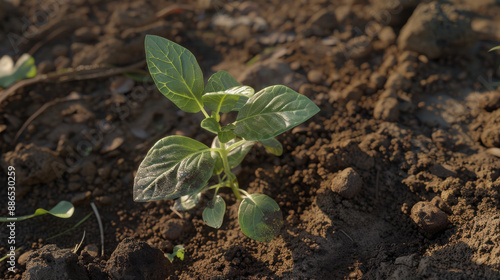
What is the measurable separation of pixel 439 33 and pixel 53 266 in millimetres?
2867

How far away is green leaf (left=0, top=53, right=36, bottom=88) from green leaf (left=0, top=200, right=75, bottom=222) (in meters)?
1.14

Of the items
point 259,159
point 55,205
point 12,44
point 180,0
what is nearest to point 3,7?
point 12,44

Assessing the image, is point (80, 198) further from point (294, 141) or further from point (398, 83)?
point (398, 83)

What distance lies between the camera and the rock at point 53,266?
1.73 m

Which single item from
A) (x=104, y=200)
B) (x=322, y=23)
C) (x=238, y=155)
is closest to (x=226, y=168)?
(x=238, y=155)

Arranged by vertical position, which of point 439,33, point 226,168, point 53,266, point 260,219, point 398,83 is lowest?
point 53,266

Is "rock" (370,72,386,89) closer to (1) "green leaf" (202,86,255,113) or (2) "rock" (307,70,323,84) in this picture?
(2) "rock" (307,70,323,84)

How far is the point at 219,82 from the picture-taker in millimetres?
1908

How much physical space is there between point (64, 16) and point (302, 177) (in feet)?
8.73

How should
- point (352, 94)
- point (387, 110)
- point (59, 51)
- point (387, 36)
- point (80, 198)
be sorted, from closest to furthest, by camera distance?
point (80, 198) → point (387, 110) → point (352, 94) → point (387, 36) → point (59, 51)

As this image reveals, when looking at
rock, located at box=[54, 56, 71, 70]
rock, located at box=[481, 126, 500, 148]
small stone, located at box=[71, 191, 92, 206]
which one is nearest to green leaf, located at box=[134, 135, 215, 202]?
small stone, located at box=[71, 191, 92, 206]

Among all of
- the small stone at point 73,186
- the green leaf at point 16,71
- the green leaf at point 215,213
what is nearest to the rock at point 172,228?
the green leaf at point 215,213

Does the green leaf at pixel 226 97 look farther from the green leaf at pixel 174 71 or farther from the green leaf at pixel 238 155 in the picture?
the green leaf at pixel 238 155

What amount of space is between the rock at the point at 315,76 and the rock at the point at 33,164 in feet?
5.95
